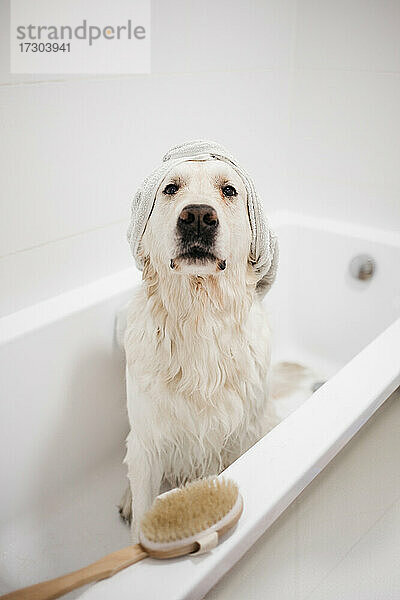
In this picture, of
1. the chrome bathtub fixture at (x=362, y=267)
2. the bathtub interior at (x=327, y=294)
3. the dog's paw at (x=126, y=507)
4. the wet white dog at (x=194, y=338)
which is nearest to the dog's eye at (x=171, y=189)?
the wet white dog at (x=194, y=338)

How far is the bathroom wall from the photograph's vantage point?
4.29ft

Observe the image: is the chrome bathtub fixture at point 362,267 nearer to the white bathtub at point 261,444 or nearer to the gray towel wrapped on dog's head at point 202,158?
the white bathtub at point 261,444

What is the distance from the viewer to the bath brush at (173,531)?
0.65 metres

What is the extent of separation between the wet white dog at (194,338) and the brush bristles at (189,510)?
0.29 m

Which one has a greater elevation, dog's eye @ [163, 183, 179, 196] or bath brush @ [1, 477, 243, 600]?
dog's eye @ [163, 183, 179, 196]

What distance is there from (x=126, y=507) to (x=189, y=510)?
614 mm

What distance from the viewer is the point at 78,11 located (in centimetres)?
127

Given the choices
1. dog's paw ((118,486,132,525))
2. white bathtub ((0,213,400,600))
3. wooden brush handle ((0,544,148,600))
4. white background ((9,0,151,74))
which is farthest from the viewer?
dog's paw ((118,486,132,525))

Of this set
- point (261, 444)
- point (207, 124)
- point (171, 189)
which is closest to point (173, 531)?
point (261, 444)

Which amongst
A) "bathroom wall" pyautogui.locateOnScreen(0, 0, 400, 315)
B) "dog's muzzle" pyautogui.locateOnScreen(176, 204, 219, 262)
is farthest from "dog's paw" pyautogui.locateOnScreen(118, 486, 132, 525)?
"dog's muzzle" pyautogui.locateOnScreen(176, 204, 219, 262)

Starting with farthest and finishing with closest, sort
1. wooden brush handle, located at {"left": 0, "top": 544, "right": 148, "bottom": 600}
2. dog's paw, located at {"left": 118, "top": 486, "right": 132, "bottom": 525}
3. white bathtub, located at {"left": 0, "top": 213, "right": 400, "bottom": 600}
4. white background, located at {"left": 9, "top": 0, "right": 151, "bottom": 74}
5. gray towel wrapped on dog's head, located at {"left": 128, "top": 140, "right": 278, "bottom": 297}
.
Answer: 1. dog's paw, located at {"left": 118, "top": 486, "right": 132, "bottom": 525}
2. white background, located at {"left": 9, "top": 0, "right": 151, "bottom": 74}
3. gray towel wrapped on dog's head, located at {"left": 128, "top": 140, "right": 278, "bottom": 297}
4. white bathtub, located at {"left": 0, "top": 213, "right": 400, "bottom": 600}
5. wooden brush handle, located at {"left": 0, "top": 544, "right": 148, "bottom": 600}

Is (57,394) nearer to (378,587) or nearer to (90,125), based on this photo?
(90,125)

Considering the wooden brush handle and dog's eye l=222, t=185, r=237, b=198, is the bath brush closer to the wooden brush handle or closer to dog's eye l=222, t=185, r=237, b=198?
the wooden brush handle

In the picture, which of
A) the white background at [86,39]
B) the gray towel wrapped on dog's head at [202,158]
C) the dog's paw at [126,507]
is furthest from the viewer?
the dog's paw at [126,507]
